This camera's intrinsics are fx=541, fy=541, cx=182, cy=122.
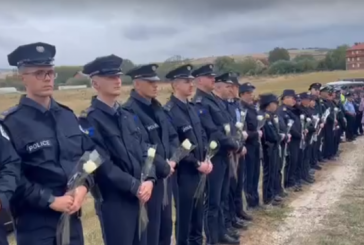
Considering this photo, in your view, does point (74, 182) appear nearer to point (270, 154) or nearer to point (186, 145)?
point (186, 145)

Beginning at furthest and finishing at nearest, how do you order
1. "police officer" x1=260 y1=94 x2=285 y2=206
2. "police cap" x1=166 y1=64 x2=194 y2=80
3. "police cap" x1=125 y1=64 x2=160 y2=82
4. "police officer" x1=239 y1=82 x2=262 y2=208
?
"police officer" x1=260 y1=94 x2=285 y2=206, "police officer" x1=239 y1=82 x2=262 y2=208, "police cap" x1=166 y1=64 x2=194 y2=80, "police cap" x1=125 y1=64 x2=160 y2=82

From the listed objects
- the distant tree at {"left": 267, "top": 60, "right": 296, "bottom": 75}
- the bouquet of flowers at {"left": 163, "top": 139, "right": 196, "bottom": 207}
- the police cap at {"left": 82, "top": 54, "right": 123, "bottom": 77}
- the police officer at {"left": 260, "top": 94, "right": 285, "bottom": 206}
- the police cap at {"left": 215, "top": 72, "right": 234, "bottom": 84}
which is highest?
the police cap at {"left": 82, "top": 54, "right": 123, "bottom": 77}

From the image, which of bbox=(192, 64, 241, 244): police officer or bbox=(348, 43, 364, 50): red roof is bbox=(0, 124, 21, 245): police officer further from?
bbox=(348, 43, 364, 50): red roof

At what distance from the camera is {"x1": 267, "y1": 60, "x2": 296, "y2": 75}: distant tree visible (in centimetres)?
6159

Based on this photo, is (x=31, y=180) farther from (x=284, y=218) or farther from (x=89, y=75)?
(x=284, y=218)

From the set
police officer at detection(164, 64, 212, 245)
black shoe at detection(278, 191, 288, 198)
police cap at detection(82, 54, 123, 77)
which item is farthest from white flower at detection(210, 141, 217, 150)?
black shoe at detection(278, 191, 288, 198)

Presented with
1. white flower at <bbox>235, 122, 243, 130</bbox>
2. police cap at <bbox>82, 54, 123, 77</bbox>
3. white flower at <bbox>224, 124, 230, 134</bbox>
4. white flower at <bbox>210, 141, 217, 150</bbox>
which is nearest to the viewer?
police cap at <bbox>82, 54, 123, 77</bbox>

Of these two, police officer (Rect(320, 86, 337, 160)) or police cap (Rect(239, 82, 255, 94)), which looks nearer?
police cap (Rect(239, 82, 255, 94))

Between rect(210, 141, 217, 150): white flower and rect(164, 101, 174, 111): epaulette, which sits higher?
rect(164, 101, 174, 111): epaulette

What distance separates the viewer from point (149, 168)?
462 cm

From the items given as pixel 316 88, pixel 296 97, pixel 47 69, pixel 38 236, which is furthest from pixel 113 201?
pixel 316 88

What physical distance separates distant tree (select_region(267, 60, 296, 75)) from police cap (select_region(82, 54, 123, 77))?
187 feet

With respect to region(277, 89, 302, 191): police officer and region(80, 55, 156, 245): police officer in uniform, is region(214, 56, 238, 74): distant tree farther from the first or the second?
region(80, 55, 156, 245): police officer in uniform

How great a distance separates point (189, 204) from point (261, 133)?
318 cm
